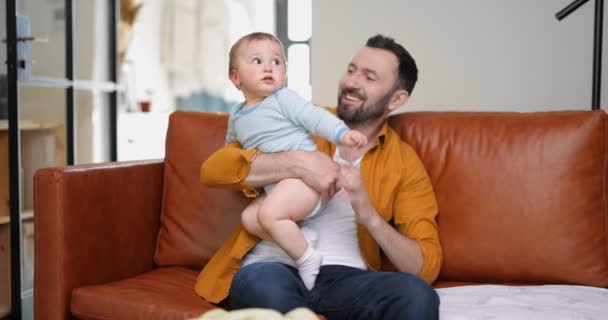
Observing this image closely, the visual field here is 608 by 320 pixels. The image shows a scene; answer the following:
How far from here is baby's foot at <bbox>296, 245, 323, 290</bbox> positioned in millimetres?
1554

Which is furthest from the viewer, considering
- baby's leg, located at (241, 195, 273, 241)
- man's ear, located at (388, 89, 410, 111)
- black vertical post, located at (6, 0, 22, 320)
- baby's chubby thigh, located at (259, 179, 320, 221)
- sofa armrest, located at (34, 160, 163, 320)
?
black vertical post, located at (6, 0, 22, 320)

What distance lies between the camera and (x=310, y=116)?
1562mm

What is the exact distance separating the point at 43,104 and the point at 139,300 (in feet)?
6.36

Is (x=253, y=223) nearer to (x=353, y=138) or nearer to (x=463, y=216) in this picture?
(x=353, y=138)

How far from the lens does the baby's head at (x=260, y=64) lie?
161 cm

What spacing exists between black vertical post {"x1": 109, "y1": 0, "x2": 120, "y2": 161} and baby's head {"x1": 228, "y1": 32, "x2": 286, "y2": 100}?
253cm

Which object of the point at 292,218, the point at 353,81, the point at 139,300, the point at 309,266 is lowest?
the point at 139,300

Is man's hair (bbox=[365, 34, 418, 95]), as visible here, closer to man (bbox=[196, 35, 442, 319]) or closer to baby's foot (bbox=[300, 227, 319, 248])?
man (bbox=[196, 35, 442, 319])

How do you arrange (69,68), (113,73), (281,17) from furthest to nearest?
(281,17), (113,73), (69,68)

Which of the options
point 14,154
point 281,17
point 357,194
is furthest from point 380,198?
point 281,17

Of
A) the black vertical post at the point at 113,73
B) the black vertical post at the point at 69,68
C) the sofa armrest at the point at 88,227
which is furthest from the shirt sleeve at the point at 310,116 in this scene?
the black vertical post at the point at 113,73

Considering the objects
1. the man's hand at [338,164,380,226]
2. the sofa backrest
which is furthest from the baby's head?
the sofa backrest

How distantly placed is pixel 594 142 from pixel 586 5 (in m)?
0.89

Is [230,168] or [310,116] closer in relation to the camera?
[310,116]
